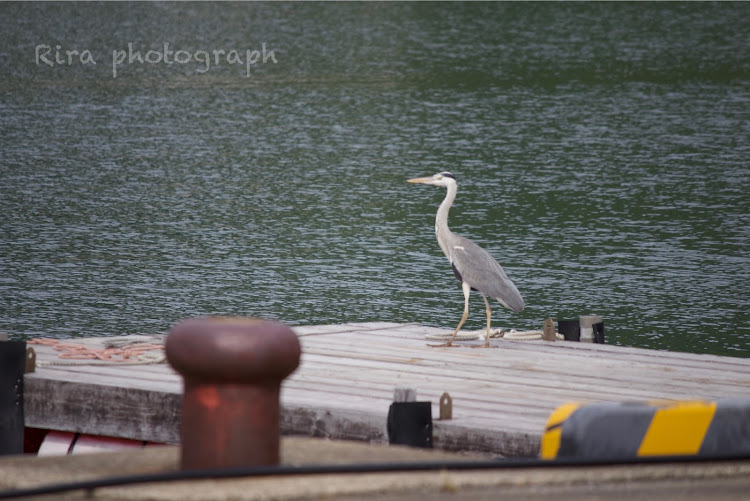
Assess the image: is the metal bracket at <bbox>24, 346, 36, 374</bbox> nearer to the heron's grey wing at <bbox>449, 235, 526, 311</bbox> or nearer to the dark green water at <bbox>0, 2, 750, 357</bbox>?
the heron's grey wing at <bbox>449, 235, 526, 311</bbox>

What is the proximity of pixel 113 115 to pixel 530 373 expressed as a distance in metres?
30.7

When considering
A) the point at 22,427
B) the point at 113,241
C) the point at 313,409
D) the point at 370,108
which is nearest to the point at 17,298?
the point at 113,241

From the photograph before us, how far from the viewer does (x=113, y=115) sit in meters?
38.4

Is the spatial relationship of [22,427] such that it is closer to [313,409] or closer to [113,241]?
[313,409]

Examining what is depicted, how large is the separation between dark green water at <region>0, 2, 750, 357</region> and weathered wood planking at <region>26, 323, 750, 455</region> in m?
5.80

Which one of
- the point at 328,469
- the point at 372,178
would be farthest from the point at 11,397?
the point at 372,178

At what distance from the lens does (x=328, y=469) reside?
455cm

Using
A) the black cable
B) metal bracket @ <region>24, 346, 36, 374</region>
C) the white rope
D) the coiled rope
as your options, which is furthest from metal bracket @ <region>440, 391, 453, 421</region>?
the white rope

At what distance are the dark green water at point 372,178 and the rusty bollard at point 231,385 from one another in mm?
11044

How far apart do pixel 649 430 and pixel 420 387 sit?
3536 mm

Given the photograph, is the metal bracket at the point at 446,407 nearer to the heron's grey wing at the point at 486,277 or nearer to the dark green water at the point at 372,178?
the heron's grey wing at the point at 486,277

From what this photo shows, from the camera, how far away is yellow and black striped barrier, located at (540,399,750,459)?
511cm

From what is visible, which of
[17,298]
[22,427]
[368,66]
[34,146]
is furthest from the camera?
[368,66]

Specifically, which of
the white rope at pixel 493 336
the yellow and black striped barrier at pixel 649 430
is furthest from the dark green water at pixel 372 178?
the yellow and black striped barrier at pixel 649 430
